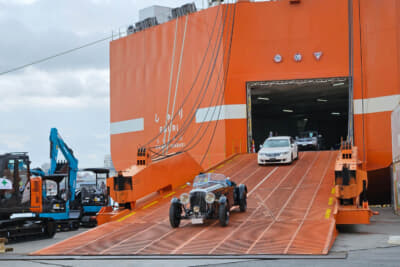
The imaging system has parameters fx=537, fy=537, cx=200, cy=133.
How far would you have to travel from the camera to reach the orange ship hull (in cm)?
2881

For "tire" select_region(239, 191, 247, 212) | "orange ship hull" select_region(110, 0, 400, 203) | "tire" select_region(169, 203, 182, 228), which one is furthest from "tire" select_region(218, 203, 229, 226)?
"orange ship hull" select_region(110, 0, 400, 203)

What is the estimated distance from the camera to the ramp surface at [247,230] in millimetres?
13609

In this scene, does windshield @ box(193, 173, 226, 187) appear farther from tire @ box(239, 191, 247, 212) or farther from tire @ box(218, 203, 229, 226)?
tire @ box(218, 203, 229, 226)

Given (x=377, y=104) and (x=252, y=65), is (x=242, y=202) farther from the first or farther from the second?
(x=252, y=65)

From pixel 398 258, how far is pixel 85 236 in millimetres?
8960

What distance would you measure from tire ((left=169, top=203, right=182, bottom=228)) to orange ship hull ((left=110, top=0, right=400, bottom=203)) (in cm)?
1159

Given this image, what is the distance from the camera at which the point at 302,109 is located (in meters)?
53.4

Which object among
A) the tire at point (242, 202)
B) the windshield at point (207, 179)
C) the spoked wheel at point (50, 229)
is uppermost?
the windshield at point (207, 179)

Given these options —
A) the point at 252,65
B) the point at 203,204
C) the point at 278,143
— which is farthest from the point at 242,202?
the point at 252,65

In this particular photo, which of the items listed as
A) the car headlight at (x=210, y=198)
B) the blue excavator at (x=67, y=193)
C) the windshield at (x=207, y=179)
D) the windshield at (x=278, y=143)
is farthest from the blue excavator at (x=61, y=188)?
the windshield at (x=278, y=143)

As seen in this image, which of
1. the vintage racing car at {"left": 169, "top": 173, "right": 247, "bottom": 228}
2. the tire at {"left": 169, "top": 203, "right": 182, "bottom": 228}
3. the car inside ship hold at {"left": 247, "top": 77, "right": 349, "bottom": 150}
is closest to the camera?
the vintage racing car at {"left": 169, "top": 173, "right": 247, "bottom": 228}

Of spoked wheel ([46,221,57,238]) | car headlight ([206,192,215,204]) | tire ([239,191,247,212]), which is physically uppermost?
car headlight ([206,192,215,204])

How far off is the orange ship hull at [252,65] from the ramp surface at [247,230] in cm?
830

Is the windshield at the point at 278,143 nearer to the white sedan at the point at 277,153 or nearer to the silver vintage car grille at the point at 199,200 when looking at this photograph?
the white sedan at the point at 277,153
